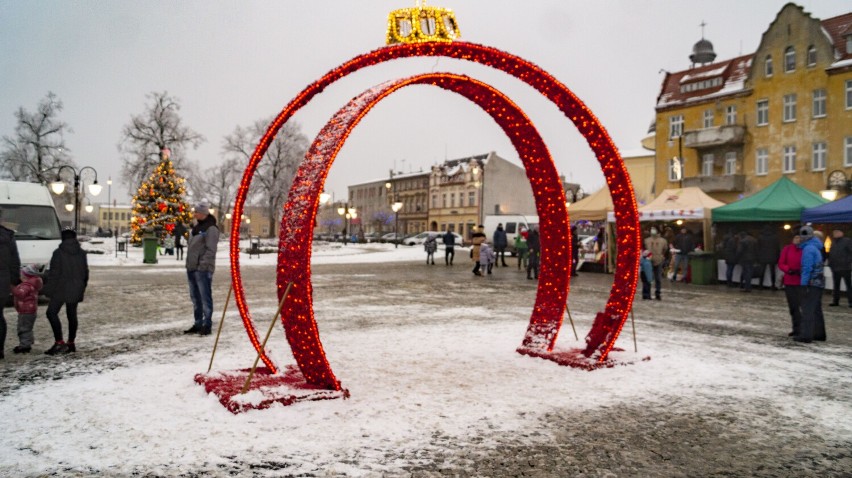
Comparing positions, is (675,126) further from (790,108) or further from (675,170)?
(790,108)

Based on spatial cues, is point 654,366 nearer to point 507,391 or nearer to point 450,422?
Result: point 507,391

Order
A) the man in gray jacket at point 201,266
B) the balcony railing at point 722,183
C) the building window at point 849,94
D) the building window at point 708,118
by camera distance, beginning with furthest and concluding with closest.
Result: the building window at point 708,118
the balcony railing at point 722,183
the building window at point 849,94
the man in gray jacket at point 201,266

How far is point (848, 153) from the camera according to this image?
29188 millimetres

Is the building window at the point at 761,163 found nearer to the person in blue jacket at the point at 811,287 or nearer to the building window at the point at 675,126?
the building window at the point at 675,126

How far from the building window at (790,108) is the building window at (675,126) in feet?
21.4

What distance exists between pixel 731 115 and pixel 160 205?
35.3 meters

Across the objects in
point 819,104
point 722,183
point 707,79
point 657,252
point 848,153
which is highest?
point 707,79

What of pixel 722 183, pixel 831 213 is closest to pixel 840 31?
pixel 722 183

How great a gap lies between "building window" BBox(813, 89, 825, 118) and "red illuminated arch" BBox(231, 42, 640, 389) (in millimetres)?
29909

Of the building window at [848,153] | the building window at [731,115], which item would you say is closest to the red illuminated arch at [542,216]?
the building window at [848,153]

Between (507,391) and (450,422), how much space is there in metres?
1.16

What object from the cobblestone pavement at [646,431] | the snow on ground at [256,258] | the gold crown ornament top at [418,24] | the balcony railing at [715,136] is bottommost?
the cobblestone pavement at [646,431]

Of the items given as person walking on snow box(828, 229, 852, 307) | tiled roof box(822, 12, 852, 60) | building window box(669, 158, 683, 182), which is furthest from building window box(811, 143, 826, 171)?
person walking on snow box(828, 229, 852, 307)

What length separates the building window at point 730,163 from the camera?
34.4 meters
